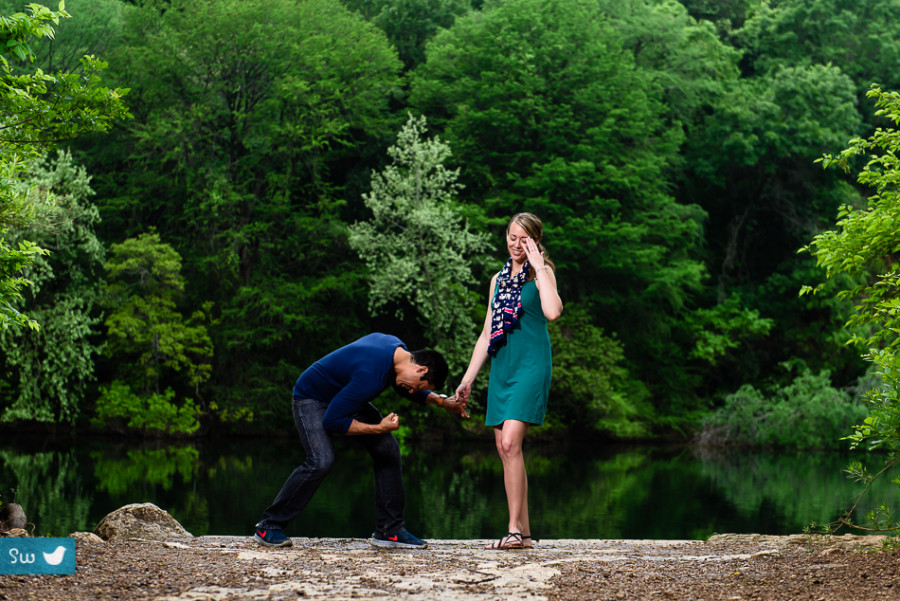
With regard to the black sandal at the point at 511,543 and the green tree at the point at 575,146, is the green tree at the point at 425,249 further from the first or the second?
the black sandal at the point at 511,543

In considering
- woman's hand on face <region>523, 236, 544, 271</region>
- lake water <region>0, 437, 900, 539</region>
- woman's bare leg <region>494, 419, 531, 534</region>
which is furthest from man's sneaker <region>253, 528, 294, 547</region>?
lake water <region>0, 437, 900, 539</region>

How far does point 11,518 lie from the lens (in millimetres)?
6473

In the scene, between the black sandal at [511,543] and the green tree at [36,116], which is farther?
the green tree at [36,116]

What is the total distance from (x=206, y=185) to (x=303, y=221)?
288 cm

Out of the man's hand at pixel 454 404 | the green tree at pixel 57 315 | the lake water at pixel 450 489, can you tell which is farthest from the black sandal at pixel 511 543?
the green tree at pixel 57 315

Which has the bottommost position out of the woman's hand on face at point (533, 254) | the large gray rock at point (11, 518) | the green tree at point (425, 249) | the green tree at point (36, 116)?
the large gray rock at point (11, 518)

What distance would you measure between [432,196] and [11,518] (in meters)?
19.6

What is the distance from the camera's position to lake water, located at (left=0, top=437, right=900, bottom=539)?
39.1ft

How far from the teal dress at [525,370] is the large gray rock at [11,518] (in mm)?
3089

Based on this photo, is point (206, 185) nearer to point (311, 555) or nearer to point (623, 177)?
point (623, 177)

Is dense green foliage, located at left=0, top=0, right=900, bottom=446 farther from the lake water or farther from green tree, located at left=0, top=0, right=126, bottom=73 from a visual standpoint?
the lake water

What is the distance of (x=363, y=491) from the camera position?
15.6 m

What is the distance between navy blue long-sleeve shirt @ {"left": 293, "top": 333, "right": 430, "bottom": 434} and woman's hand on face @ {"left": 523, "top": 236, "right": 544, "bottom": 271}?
95 centimetres

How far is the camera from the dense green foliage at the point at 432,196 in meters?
25.4
